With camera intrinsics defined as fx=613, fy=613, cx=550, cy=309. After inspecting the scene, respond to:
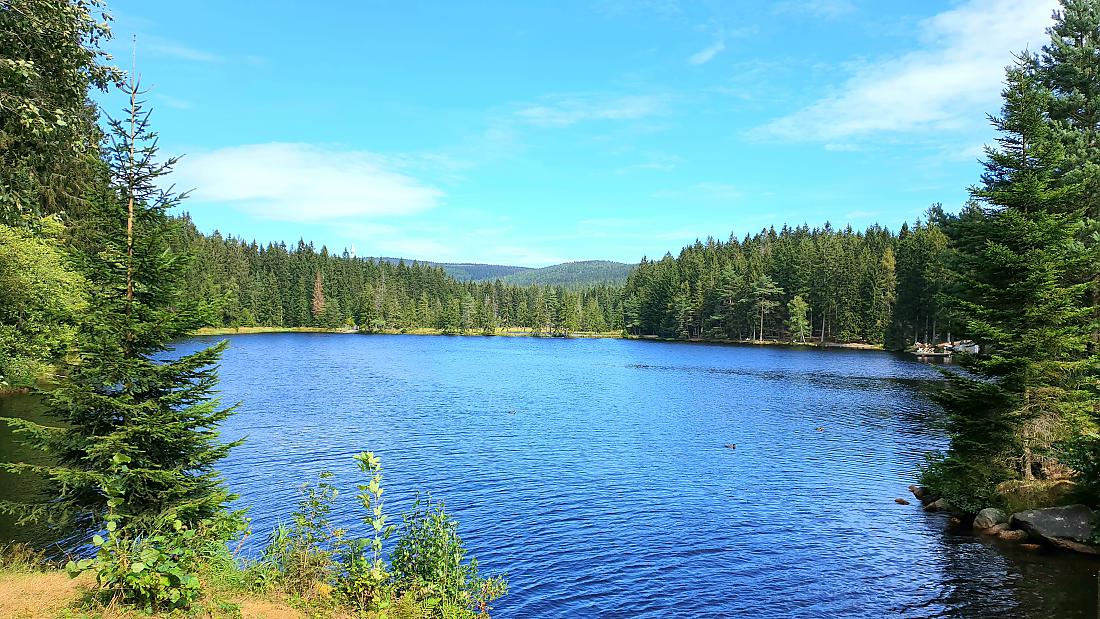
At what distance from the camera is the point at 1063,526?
71.3 feet

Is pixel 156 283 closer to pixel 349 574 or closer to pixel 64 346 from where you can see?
pixel 64 346

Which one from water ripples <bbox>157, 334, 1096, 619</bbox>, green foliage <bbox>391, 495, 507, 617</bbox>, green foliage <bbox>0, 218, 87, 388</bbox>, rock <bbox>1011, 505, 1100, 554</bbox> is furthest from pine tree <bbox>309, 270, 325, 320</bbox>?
rock <bbox>1011, 505, 1100, 554</bbox>

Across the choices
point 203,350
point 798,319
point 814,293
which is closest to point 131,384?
point 203,350

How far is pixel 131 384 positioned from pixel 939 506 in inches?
1192

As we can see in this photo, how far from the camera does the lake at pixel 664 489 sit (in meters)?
18.8

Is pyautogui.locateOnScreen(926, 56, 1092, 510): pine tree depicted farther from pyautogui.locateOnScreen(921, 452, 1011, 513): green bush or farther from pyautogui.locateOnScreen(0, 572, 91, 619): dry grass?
pyautogui.locateOnScreen(0, 572, 91, 619): dry grass

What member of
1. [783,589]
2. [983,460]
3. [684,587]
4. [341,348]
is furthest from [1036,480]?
[341,348]

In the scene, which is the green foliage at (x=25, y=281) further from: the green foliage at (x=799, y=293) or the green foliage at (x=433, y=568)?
the green foliage at (x=799, y=293)

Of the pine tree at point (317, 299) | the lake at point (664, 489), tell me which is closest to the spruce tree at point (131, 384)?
the lake at point (664, 489)

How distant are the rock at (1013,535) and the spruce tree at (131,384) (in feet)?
87.1

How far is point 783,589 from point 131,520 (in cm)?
1796

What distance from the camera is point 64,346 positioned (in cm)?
1455

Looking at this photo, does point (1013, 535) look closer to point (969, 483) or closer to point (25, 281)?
point (969, 483)

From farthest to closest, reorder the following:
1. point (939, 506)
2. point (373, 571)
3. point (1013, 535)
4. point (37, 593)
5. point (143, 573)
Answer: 1. point (939, 506)
2. point (1013, 535)
3. point (373, 571)
4. point (37, 593)
5. point (143, 573)
